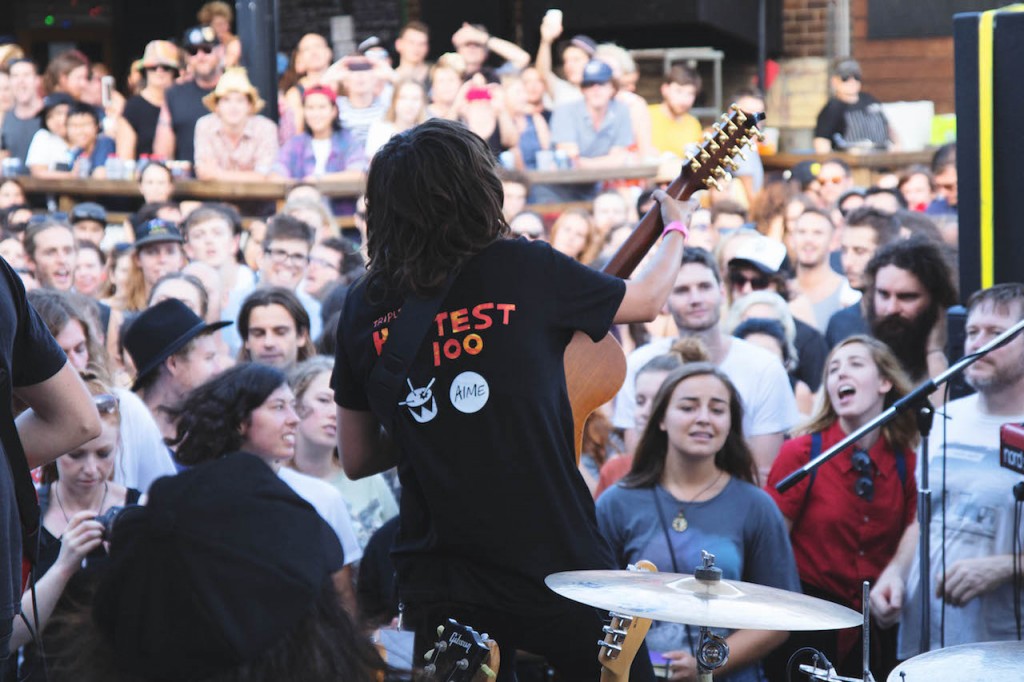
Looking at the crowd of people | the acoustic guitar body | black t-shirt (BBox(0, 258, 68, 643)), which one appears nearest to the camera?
the crowd of people

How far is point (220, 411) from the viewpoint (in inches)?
181

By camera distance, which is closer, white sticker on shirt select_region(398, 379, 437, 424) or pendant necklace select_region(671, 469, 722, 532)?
white sticker on shirt select_region(398, 379, 437, 424)

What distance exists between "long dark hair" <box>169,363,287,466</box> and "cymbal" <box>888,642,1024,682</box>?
2317 mm

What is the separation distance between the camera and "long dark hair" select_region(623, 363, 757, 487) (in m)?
4.79

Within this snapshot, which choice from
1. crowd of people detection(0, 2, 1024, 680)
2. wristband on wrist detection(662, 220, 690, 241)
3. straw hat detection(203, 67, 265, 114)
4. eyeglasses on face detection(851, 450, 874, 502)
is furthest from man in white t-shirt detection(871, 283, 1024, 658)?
straw hat detection(203, 67, 265, 114)

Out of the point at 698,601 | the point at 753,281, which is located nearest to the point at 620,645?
the point at 698,601

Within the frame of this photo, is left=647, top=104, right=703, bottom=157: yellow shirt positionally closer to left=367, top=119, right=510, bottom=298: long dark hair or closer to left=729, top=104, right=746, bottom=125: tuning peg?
left=729, top=104, right=746, bottom=125: tuning peg

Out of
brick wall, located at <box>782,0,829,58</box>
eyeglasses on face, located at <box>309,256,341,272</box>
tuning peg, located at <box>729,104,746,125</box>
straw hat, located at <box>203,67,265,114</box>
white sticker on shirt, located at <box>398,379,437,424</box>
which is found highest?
brick wall, located at <box>782,0,829,58</box>

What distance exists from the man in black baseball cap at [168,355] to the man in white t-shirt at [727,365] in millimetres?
1626

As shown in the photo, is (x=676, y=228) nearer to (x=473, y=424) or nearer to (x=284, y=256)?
(x=473, y=424)

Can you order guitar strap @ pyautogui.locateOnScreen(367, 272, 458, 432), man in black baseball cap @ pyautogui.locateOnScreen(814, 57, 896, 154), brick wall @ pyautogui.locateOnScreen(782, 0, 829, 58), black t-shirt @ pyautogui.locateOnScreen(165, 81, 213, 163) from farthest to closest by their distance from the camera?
brick wall @ pyautogui.locateOnScreen(782, 0, 829, 58) → man in black baseball cap @ pyautogui.locateOnScreen(814, 57, 896, 154) → black t-shirt @ pyautogui.locateOnScreen(165, 81, 213, 163) → guitar strap @ pyautogui.locateOnScreen(367, 272, 458, 432)

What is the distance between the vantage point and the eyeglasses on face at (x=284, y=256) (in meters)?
7.84

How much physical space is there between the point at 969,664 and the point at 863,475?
2.27 metres

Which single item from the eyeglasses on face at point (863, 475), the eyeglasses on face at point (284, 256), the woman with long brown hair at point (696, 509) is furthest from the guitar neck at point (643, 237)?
the eyeglasses on face at point (284, 256)
